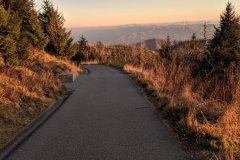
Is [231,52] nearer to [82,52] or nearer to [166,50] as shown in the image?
[166,50]

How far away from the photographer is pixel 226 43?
2627 centimetres

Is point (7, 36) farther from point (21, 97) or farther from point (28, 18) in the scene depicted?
point (28, 18)

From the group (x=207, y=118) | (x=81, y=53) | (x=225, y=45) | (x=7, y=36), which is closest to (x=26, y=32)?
(x=7, y=36)

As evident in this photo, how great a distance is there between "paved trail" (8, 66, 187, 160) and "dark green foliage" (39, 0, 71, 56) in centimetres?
2114

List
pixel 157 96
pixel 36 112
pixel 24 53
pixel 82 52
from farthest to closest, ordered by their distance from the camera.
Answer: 1. pixel 82 52
2. pixel 24 53
3. pixel 157 96
4. pixel 36 112

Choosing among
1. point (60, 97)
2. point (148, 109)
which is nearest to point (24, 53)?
point (60, 97)

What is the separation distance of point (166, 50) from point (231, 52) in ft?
95.0

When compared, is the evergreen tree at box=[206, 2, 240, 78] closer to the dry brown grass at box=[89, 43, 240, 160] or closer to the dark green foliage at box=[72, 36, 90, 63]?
the dry brown grass at box=[89, 43, 240, 160]

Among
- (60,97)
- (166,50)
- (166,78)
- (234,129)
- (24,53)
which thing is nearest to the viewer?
(234,129)

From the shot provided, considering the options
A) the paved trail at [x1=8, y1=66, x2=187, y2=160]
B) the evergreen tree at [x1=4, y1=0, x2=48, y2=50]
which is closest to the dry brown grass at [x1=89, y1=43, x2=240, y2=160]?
the paved trail at [x1=8, y1=66, x2=187, y2=160]

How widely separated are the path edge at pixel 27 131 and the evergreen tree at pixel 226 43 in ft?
50.7

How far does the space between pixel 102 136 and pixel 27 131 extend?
213 centimetres

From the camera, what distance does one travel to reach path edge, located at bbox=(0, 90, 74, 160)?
7.05m

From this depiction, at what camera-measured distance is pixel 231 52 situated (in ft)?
85.0
